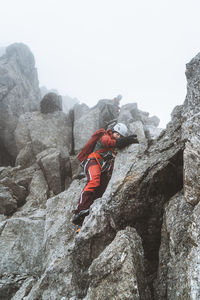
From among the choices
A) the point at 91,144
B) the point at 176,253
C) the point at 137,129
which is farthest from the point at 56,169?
the point at 176,253

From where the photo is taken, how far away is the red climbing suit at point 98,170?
877cm

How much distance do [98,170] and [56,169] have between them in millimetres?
8704

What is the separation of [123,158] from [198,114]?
3.57m

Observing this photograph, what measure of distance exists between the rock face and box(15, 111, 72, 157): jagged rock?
10.2 meters

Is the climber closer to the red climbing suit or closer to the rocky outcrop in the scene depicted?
Answer: the red climbing suit

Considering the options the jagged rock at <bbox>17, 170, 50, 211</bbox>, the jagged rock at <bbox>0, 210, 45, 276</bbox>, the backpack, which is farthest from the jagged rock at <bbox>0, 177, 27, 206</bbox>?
the backpack

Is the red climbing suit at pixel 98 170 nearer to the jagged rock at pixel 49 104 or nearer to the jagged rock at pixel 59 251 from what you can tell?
the jagged rock at pixel 59 251

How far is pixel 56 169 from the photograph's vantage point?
1759 cm

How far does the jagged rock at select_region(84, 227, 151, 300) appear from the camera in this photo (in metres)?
4.50

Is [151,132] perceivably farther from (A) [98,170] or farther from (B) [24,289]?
(B) [24,289]

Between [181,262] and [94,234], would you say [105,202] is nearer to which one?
[94,234]

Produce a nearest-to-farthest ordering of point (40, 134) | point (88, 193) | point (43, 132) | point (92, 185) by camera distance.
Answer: point (88, 193), point (92, 185), point (40, 134), point (43, 132)

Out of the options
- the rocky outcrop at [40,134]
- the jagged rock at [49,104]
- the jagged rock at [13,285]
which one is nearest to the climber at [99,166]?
the jagged rock at [13,285]

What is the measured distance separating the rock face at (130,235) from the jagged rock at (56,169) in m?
4.80
